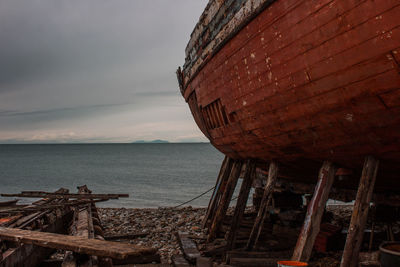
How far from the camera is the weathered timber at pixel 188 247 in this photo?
6.58 meters

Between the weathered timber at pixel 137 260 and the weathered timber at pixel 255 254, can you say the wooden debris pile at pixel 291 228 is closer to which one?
the weathered timber at pixel 255 254

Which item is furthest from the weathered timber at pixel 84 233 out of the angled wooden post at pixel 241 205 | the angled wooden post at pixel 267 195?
the angled wooden post at pixel 267 195

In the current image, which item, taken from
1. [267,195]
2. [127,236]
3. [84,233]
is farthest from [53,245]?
[127,236]

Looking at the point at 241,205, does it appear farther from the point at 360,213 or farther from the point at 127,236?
the point at 127,236

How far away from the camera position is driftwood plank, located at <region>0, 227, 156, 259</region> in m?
3.80

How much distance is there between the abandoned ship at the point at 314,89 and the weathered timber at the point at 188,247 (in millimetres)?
1100

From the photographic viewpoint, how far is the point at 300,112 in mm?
4039

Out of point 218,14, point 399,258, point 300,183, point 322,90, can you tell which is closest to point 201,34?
point 218,14

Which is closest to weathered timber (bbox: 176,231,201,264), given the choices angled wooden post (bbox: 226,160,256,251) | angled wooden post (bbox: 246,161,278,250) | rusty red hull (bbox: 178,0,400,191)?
angled wooden post (bbox: 226,160,256,251)

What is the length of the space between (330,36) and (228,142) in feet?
12.4

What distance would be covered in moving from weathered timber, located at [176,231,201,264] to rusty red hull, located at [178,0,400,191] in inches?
90.1

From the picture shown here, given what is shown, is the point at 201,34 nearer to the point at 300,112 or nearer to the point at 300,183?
the point at 300,112

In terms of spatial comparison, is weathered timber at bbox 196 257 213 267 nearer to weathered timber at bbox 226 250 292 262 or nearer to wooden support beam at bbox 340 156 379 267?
weathered timber at bbox 226 250 292 262

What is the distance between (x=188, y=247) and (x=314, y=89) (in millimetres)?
4768
